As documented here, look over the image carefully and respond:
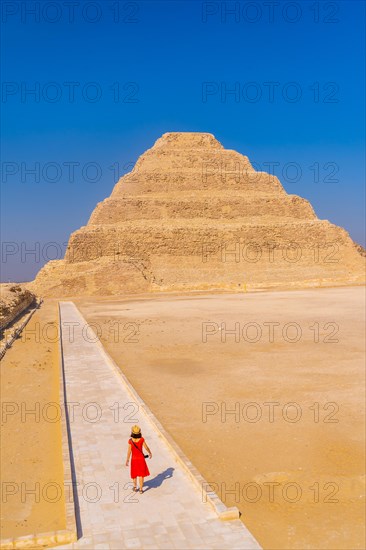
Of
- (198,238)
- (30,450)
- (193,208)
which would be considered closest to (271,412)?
(30,450)

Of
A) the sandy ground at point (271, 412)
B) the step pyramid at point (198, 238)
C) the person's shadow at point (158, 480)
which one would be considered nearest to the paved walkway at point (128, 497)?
the person's shadow at point (158, 480)

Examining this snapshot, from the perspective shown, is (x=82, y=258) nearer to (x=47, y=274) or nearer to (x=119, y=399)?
(x=47, y=274)

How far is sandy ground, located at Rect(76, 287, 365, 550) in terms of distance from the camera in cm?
596

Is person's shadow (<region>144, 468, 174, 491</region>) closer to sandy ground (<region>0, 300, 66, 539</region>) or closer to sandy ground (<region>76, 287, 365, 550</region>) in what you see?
sandy ground (<region>76, 287, 365, 550</region>)

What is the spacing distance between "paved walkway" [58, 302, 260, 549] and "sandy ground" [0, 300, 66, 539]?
15.4 inches

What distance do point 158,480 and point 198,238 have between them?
46106 mm

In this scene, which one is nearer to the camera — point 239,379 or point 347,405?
point 347,405

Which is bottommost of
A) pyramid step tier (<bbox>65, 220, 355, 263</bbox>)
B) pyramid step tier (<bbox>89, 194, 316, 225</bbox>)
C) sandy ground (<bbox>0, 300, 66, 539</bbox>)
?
sandy ground (<bbox>0, 300, 66, 539</bbox>)

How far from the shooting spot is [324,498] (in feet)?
20.5

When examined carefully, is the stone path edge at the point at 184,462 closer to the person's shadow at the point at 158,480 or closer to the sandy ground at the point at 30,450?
the person's shadow at the point at 158,480

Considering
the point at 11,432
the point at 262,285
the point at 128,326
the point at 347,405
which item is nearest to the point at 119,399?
the point at 11,432

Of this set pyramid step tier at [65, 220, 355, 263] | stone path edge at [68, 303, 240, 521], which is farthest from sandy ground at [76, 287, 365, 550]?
pyramid step tier at [65, 220, 355, 263]

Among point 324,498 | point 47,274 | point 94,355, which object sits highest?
point 47,274

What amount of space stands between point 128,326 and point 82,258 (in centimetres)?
2945
